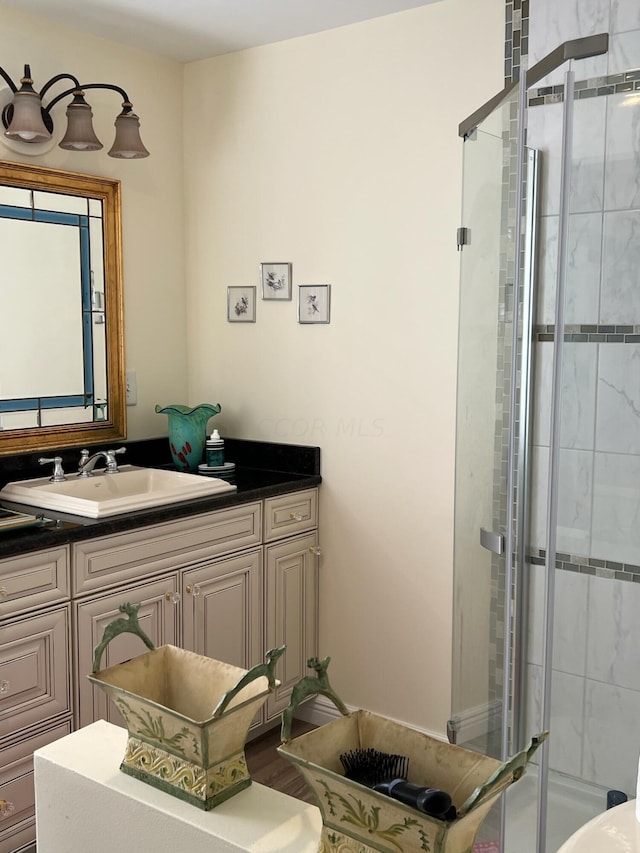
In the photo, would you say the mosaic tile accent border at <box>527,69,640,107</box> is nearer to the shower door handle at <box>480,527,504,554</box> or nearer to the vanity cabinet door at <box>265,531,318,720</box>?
the shower door handle at <box>480,527,504,554</box>

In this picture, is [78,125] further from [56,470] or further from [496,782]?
[496,782]

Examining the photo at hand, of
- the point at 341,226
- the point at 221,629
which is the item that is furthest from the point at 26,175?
the point at 221,629

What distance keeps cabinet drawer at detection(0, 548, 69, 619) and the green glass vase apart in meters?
0.92

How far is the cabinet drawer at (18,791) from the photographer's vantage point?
220 centimetres

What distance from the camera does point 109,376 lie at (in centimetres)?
316

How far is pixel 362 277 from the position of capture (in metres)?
2.98

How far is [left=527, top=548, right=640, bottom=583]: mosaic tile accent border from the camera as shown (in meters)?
1.73

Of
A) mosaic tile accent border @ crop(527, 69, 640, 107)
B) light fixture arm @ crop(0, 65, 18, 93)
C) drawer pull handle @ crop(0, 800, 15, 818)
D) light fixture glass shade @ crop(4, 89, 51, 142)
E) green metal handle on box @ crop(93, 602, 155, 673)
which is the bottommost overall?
drawer pull handle @ crop(0, 800, 15, 818)

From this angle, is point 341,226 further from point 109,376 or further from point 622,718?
point 622,718

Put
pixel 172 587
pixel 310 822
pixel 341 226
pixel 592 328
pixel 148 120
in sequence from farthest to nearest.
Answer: pixel 148 120
pixel 341 226
pixel 172 587
pixel 592 328
pixel 310 822

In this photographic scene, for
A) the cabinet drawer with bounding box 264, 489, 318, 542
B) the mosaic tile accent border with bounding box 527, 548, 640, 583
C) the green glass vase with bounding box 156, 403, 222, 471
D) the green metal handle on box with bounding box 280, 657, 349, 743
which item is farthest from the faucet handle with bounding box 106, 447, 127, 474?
the green metal handle on box with bounding box 280, 657, 349, 743

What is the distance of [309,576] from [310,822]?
84.0 inches

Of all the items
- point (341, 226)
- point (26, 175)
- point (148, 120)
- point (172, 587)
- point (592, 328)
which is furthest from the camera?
point (148, 120)

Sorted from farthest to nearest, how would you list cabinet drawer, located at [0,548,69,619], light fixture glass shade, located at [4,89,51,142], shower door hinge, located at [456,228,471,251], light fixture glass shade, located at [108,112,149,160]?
light fixture glass shade, located at [108,112,149,160] < light fixture glass shade, located at [4,89,51,142] < shower door hinge, located at [456,228,471,251] < cabinet drawer, located at [0,548,69,619]
